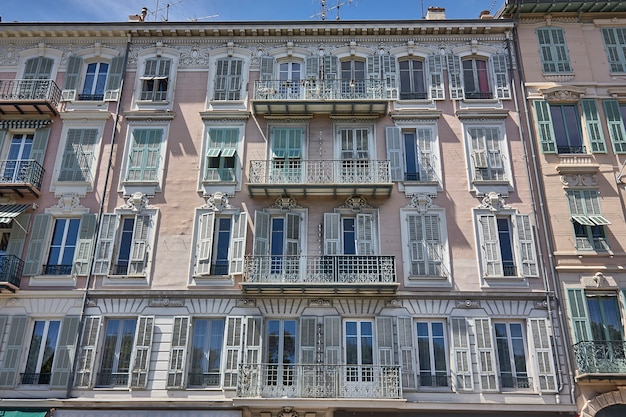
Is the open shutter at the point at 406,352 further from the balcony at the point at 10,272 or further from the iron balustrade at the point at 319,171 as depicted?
the balcony at the point at 10,272

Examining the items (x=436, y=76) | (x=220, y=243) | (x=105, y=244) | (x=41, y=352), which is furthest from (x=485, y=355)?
(x=41, y=352)

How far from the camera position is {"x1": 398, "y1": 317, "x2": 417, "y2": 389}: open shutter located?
53.9 ft

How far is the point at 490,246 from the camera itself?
18.1 metres

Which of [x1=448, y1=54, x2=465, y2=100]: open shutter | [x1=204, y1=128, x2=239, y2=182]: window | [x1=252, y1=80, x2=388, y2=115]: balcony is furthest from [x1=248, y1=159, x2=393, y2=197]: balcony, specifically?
[x1=448, y1=54, x2=465, y2=100]: open shutter

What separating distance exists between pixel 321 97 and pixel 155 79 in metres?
6.34

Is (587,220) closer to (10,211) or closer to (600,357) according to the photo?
(600,357)

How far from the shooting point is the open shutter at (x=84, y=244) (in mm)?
18156

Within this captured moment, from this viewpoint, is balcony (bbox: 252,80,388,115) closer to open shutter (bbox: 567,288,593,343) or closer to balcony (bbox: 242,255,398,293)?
balcony (bbox: 242,255,398,293)

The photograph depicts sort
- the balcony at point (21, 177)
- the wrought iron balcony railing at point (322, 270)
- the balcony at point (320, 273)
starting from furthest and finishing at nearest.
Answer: the balcony at point (21, 177) → the wrought iron balcony railing at point (322, 270) → the balcony at point (320, 273)

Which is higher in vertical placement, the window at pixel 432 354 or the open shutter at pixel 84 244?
the open shutter at pixel 84 244

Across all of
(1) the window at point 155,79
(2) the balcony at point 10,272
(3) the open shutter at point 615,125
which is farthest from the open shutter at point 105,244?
(3) the open shutter at point 615,125

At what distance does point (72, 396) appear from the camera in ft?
54.4

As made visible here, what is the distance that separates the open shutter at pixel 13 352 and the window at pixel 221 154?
751 cm

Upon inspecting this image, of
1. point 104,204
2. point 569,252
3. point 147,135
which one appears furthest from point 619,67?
point 104,204
